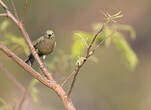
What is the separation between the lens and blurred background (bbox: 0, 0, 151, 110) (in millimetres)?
14250

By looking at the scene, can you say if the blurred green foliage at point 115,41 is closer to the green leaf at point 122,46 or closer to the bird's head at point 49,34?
the green leaf at point 122,46

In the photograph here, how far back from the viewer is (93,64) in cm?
1888

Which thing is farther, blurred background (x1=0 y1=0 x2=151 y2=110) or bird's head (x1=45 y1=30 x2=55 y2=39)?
blurred background (x1=0 y1=0 x2=151 y2=110)

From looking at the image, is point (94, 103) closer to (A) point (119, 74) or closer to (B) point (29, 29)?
(A) point (119, 74)

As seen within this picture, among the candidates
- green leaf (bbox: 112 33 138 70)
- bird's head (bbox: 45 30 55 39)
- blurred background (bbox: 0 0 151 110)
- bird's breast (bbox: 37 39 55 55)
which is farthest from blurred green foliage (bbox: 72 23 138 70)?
blurred background (bbox: 0 0 151 110)

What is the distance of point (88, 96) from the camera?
15484 mm

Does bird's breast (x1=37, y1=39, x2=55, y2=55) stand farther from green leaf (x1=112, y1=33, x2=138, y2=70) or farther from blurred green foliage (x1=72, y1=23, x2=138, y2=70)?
green leaf (x1=112, y1=33, x2=138, y2=70)

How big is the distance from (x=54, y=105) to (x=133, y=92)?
3.18 meters

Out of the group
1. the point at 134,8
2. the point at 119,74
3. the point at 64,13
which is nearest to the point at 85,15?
the point at 64,13

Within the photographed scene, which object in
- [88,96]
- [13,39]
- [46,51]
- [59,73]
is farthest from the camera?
[88,96]

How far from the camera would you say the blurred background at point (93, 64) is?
46.8 ft

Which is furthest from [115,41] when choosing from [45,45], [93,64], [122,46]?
[93,64]

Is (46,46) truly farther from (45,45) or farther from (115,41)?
(115,41)

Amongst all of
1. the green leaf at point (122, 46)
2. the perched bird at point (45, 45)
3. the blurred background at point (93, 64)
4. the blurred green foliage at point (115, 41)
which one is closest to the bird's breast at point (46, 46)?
the perched bird at point (45, 45)
